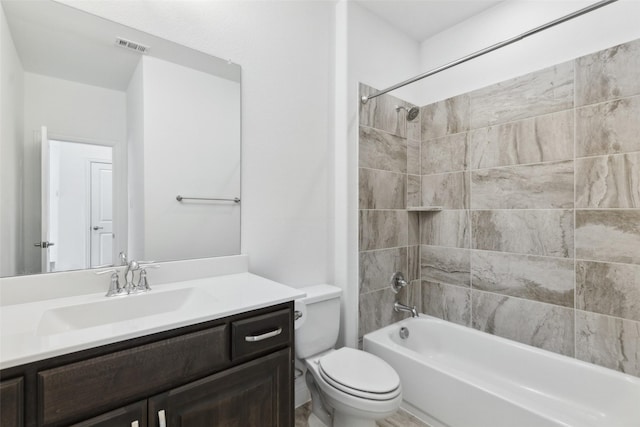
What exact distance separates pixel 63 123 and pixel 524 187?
2.45 metres

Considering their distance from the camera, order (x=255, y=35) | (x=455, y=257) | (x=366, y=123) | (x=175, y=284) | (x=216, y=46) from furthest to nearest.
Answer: (x=455, y=257) → (x=366, y=123) → (x=255, y=35) → (x=216, y=46) → (x=175, y=284)

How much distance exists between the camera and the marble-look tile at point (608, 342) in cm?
156

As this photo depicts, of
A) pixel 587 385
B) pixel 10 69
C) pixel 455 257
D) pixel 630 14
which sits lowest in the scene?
pixel 587 385

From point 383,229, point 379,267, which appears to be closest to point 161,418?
point 379,267

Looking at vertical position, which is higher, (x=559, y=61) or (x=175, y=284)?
(x=559, y=61)

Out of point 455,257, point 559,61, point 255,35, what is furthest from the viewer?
point 455,257

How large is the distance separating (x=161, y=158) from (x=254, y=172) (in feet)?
1.55

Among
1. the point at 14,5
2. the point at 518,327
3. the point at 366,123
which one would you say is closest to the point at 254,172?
the point at 366,123

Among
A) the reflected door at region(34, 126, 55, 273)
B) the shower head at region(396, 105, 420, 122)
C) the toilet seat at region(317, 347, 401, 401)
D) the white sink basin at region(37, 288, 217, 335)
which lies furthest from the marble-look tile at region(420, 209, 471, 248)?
the reflected door at region(34, 126, 55, 273)

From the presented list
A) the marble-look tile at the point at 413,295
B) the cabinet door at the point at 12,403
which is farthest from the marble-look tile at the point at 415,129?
the cabinet door at the point at 12,403

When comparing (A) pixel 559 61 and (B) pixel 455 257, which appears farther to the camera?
(B) pixel 455 257

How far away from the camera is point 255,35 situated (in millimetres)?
1693

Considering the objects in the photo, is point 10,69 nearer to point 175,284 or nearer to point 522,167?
point 175,284

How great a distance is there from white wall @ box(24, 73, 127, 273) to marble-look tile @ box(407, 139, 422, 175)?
1939 mm
